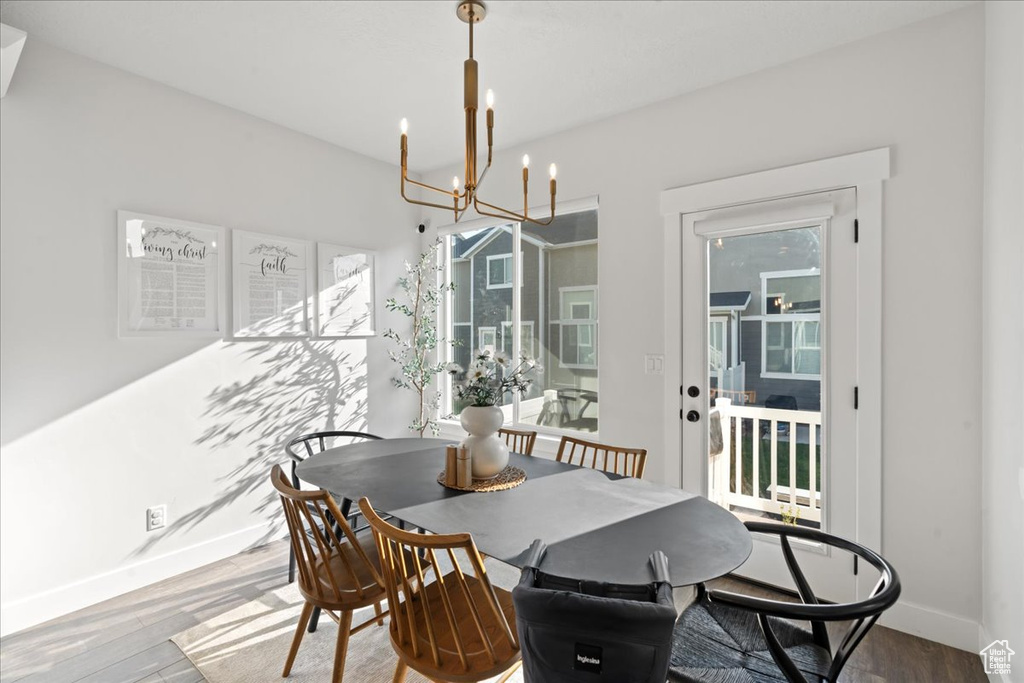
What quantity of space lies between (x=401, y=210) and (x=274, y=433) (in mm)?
2009

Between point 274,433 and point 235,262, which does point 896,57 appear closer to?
point 235,262

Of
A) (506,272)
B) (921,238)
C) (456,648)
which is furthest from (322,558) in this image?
(921,238)

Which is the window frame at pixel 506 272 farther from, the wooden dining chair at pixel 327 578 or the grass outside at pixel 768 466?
the wooden dining chair at pixel 327 578

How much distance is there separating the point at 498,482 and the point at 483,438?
0.61 ft

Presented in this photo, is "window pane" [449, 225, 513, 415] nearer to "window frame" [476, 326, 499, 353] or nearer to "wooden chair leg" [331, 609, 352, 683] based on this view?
"window frame" [476, 326, 499, 353]

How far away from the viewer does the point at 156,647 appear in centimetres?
224

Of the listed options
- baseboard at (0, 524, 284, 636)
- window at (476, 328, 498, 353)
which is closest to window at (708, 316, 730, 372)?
window at (476, 328, 498, 353)

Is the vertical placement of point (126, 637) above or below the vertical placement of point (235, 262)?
below

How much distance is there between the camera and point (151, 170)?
284cm

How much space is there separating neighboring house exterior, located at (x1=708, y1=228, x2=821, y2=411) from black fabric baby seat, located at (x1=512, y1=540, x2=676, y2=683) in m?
1.86

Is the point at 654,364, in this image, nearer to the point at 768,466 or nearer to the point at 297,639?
the point at 768,466

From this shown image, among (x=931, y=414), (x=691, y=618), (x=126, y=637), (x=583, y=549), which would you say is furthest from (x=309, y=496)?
(x=931, y=414)

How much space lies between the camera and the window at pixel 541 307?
11.5ft

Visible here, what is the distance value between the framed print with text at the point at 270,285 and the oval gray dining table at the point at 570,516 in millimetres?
1329
